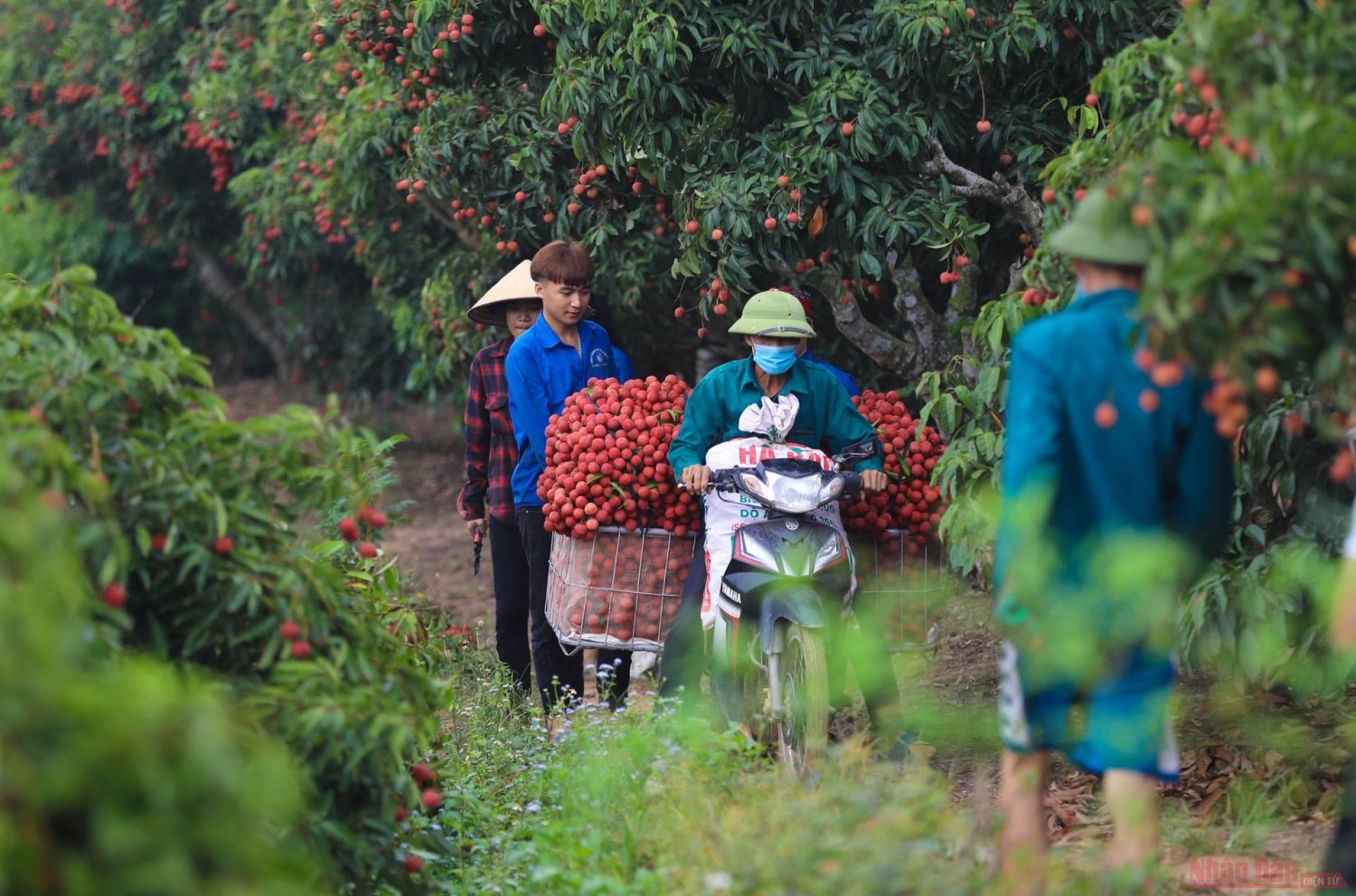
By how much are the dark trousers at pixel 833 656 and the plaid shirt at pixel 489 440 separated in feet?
3.91

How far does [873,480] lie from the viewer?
5207 mm

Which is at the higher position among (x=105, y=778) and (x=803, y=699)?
(x=105, y=778)

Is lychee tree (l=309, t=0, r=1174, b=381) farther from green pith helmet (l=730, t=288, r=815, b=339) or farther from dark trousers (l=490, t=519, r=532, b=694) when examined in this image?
dark trousers (l=490, t=519, r=532, b=694)

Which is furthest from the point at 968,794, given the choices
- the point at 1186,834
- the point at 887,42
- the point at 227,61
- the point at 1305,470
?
the point at 227,61

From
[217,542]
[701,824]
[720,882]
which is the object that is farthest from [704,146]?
[720,882]

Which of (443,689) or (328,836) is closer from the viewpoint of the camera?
(328,836)

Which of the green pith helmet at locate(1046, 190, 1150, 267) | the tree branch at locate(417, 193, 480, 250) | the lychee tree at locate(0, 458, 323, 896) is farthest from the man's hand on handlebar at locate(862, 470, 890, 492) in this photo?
the tree branch at locate(417, 193, 480, 250)

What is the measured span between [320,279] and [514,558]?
9.03 m

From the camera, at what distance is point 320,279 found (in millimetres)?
14789

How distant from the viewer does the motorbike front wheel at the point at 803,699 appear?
4.84 meters

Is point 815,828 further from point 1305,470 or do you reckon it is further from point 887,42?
point 887,42

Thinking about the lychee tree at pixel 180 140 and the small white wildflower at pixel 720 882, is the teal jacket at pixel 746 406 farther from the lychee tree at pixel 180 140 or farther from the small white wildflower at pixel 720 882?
the lychee tree at pixel 180 140

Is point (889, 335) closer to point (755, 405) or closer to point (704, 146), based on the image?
point (704, 146)

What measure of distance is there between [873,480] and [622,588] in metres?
1.07
